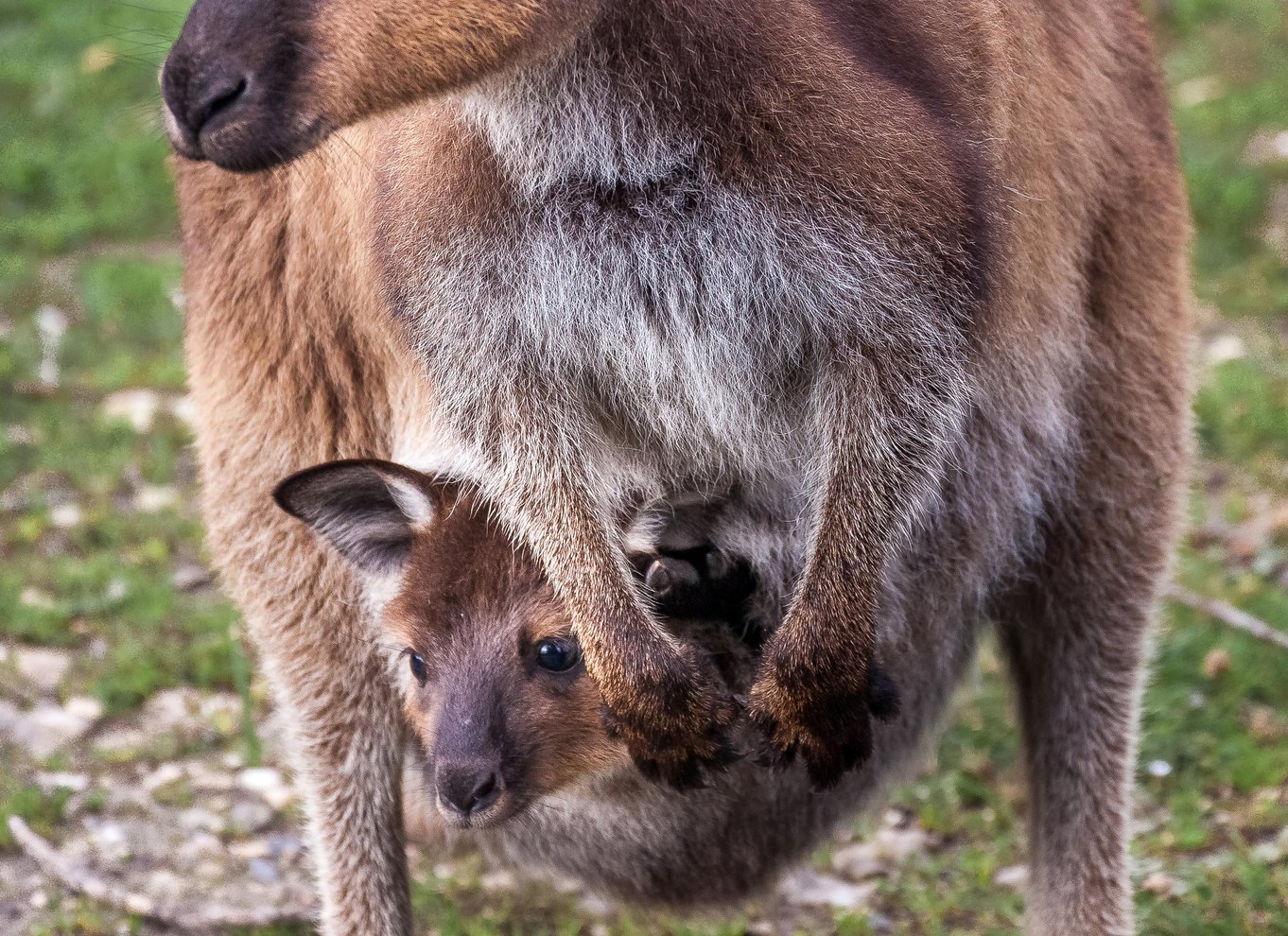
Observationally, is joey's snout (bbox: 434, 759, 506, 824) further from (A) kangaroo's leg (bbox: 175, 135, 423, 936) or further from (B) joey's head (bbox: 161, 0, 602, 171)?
(B) joey's head (bbox: 161, 0, 602, 171)

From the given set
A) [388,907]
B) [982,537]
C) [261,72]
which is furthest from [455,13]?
[388,907]

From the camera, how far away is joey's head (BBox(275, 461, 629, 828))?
3127mm

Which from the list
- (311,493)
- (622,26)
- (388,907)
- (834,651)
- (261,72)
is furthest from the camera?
(388,907)

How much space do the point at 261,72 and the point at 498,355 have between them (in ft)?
2.51

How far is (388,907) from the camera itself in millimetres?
3578

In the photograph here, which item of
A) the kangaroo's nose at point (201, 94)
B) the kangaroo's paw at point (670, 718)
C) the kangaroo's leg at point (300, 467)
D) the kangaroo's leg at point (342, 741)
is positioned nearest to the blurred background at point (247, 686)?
the kangaroo's leg at point (300, 467)

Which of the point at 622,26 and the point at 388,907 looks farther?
the point at 388,907

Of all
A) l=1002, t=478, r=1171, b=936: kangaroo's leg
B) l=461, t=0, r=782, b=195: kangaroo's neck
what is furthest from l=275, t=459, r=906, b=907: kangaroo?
l=461, t=0, r=782, b=195: kangaroo's neck

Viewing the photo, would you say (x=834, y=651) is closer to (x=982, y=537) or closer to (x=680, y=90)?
(x=982, y=537)

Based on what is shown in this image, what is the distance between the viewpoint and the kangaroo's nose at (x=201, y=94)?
7.97 feet

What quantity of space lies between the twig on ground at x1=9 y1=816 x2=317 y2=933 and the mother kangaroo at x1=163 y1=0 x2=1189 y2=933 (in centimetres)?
48

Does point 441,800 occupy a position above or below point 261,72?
below

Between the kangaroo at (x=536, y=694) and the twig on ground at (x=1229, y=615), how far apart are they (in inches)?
58.5

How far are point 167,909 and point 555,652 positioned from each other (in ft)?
4.50
